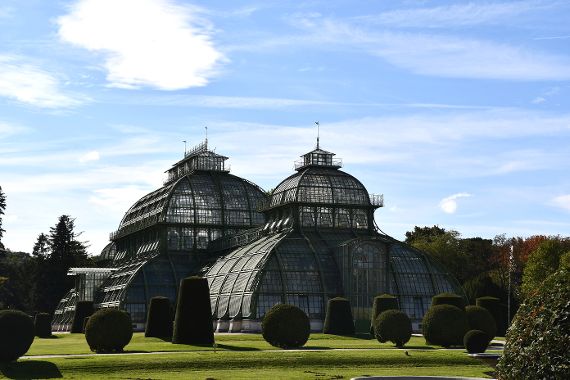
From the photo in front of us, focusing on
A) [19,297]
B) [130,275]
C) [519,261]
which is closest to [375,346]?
[130,275]

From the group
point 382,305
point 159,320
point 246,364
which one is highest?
point 382,305

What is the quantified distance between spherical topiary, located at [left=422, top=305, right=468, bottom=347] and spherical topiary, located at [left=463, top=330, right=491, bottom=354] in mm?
4454

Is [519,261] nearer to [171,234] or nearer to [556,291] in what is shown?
[171,234]

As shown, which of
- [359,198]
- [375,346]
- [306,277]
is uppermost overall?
[359,198]

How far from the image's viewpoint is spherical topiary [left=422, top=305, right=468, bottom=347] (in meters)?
65.5

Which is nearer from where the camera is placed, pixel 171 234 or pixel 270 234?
pixel 270 234

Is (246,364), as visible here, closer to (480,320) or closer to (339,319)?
(480,320)

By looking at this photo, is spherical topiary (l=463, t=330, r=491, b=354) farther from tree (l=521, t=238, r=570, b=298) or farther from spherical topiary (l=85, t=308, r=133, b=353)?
tree (l=521, t=238, r=570, b=298)

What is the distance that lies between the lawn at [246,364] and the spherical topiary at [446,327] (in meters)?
4.18

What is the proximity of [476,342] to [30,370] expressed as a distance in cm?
2835

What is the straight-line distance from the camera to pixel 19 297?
143750mm

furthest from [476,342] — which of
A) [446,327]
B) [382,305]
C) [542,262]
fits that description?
[542,262]

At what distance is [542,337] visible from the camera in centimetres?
1872

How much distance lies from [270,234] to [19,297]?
2506 inches
